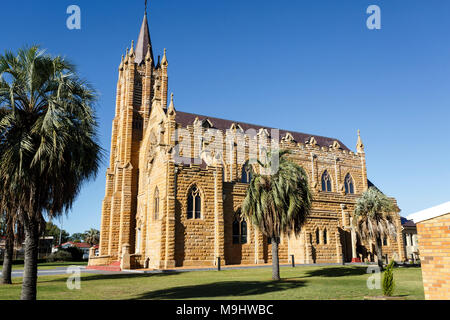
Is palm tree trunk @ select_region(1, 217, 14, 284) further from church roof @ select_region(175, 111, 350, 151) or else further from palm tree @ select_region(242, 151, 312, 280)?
church roof @ select_region(175, 111, 350, 151)

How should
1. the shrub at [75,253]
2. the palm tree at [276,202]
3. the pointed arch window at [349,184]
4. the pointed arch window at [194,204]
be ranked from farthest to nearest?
the shrub at [75,253]
the pointed arch window at [349,184]
the pointed arch window at [194,204]
the palm tree at [276,202]

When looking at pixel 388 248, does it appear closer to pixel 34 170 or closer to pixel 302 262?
pixel 302 262

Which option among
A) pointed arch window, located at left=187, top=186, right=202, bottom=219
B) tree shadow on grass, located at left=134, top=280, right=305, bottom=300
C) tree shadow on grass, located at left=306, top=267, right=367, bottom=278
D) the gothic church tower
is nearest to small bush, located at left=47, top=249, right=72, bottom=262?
the gothic church tower

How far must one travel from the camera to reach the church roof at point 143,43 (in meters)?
51.9

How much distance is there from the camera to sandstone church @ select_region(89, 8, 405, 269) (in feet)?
98.6

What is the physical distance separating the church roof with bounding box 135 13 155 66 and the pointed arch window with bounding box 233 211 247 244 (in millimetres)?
28969

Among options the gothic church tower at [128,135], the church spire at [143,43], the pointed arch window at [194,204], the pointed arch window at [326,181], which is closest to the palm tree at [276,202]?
the pointed arch window at [194,204]

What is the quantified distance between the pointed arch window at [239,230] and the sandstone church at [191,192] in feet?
0.30

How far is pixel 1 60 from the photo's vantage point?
1267 cm

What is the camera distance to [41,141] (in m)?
12.1

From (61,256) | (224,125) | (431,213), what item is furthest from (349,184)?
(61,256)

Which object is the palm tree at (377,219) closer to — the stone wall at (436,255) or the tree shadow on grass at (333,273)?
the tree shadow on grass at (333,273)
